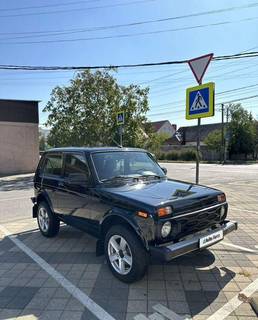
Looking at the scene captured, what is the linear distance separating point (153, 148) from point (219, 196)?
14525 millimetres

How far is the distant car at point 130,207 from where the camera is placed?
3639 mm

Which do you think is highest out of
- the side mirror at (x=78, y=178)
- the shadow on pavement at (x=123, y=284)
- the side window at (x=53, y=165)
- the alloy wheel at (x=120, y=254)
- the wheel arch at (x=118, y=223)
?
the side window at (x=53, y=165)

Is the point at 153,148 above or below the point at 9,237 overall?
above

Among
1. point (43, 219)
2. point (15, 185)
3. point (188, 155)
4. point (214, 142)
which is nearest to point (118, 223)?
point (43, 219)

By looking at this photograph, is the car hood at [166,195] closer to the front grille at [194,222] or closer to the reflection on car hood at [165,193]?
the reflection on car hood at [165,193]

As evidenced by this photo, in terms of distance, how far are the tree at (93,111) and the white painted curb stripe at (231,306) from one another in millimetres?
13726

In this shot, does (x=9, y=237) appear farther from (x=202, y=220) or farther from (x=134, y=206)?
(x=202, y=220)

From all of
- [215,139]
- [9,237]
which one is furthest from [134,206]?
[215,139]

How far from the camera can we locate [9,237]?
6.00 m

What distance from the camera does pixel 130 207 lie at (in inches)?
150

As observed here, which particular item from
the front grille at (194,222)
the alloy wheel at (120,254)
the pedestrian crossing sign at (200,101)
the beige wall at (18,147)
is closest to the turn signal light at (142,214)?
the front grille at (194,222)

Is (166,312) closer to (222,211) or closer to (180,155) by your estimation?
(222,211)

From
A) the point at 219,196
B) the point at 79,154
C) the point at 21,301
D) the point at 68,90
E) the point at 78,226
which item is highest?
the point at 68,90

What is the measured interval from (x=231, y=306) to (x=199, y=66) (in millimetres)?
4208
